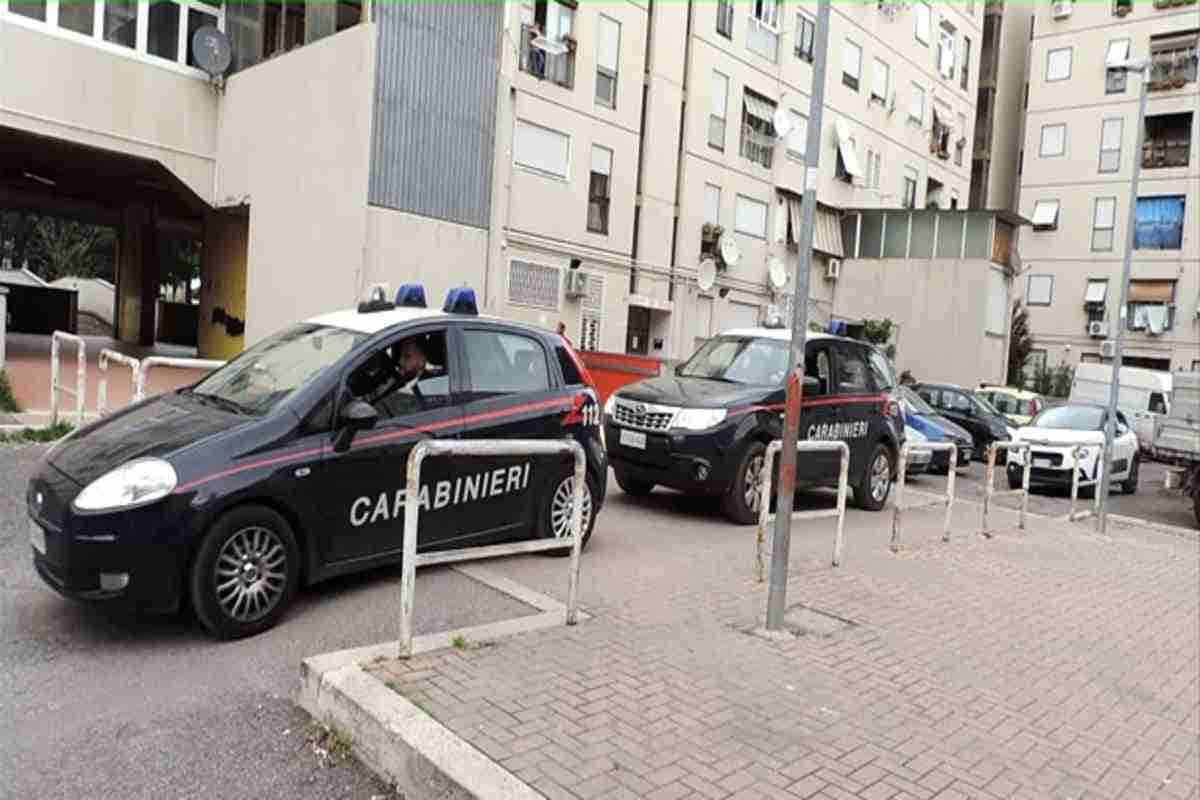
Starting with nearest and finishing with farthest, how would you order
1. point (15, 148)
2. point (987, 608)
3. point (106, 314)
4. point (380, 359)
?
point (380, 359) → point (987, 608) → point (15, 148) → point (106, 314)

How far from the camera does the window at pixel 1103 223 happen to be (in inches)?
1512

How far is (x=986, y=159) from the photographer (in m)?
44.1

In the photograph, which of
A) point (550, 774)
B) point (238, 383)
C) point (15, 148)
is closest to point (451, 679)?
point (550, 774)

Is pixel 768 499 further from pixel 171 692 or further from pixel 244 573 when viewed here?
pixel 171 692

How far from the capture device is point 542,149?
18703 mm

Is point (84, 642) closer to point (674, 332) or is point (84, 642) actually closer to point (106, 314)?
point (674, 332)

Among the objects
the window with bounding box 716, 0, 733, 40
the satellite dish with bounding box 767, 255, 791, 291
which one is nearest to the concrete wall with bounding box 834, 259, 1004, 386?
the satellite dish with bounding box 767, 255, 791, 291

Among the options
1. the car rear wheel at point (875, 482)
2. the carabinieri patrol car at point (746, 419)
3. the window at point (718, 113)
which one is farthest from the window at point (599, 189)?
the car rear wheel at point (875, 482)

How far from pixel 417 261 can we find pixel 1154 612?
12.7 meters

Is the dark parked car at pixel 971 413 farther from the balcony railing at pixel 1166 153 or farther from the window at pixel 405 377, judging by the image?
the balcony railing at pixel 1166 153

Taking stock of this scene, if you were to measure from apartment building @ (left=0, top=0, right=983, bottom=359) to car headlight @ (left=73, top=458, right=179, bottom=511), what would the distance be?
35.8 ft

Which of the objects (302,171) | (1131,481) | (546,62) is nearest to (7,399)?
(302,171)

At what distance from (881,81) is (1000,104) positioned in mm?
19208

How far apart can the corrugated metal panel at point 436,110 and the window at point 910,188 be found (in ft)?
64.6
